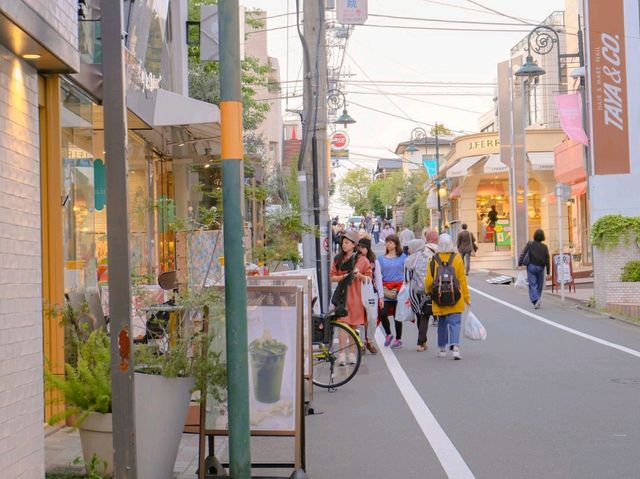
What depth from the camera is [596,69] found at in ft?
70.0

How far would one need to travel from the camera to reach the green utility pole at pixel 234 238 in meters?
6.16

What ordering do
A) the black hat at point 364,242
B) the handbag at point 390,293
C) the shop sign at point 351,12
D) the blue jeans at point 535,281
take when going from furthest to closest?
the blue jeans at point 535,281, the shop sign at point 351,12, the handbag at point 390,293, the black hat at point 364,242

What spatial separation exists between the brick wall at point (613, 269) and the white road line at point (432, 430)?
854 centimetres

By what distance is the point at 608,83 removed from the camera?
21.2 meters

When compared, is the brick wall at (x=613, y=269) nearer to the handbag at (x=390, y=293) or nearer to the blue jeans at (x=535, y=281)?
the blue jeans at (x=535, y=281)

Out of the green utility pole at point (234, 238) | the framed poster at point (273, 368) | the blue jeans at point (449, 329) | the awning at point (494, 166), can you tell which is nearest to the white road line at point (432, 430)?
the blue jeans at point (449, 329)

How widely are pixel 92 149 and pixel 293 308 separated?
568 centimetres

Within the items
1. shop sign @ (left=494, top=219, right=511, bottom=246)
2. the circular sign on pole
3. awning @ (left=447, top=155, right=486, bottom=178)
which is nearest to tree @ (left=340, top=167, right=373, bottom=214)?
the circular sign on pole

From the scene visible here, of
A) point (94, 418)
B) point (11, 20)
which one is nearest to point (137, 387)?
point (94, 418)

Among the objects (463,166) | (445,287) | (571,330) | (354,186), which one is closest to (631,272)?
(571,330)

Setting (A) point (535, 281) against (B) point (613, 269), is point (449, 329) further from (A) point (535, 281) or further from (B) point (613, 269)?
(A) point (535, 281)

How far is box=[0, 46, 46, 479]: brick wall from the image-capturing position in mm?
5895

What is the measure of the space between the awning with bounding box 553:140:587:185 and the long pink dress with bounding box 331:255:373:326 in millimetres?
19188

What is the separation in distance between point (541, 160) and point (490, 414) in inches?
1428
